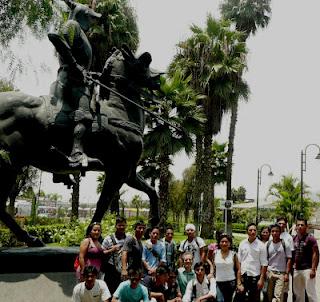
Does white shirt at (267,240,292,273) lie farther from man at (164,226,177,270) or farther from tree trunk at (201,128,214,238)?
tree trunk at (201,128,214,238)

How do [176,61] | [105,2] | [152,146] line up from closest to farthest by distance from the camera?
[152,146]
[105,2]
[176,61]

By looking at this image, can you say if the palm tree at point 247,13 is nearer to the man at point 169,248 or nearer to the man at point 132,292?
the man at point 169,248

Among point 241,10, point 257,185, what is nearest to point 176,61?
point 241,10

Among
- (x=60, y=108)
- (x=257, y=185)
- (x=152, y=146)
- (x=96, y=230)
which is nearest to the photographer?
(x=96, y=230)

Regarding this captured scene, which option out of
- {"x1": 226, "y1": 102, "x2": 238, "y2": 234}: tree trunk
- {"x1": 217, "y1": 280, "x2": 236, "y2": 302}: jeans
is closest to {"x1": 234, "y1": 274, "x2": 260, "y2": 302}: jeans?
{"x1": 217, "y1": 280, "x2": 236, "y2": 302}: jeans

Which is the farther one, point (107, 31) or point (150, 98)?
point (107, 31)

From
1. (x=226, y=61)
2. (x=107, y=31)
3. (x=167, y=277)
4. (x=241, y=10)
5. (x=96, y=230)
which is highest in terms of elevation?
(x=241, y=10)

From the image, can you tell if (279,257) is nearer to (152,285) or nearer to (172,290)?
(172,290)

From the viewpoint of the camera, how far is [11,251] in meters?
6.48

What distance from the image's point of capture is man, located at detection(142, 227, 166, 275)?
6551 mm

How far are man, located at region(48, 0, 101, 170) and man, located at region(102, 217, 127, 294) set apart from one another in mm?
1179

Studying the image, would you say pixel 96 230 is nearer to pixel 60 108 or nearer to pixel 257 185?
pixel 60 108

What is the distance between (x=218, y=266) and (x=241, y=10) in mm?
25809

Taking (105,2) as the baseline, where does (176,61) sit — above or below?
below
